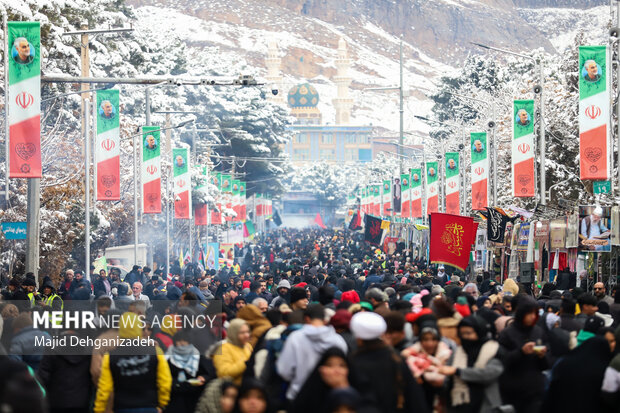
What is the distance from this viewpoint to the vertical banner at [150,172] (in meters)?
34.3

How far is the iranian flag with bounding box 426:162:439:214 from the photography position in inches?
1784

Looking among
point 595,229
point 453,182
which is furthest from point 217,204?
point 595,229

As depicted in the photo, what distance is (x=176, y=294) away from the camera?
18.5m

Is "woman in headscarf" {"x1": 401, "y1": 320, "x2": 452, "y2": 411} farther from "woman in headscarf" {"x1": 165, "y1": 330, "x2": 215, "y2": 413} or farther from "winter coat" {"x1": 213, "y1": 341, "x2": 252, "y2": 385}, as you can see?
"woman in headscarf" {"x1": 165, "y1": 330, "x2": 215, "y2": 413}

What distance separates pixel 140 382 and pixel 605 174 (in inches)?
593

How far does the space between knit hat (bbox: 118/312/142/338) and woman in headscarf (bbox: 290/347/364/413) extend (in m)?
2.66

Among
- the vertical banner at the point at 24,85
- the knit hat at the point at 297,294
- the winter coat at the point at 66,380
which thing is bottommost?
the winter coat at the point at 66,380

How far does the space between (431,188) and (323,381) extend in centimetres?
3826

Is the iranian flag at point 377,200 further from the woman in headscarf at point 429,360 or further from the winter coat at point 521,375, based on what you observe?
the woman in headscarf at point 429,360

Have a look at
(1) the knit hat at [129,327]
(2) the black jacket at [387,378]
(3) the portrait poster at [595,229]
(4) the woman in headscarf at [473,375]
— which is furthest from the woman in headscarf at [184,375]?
(3) the portrait poster at [595,229]

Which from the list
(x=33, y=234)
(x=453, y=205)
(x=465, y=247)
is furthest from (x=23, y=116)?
(x=453, y=205)

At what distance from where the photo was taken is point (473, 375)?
31.2 feet

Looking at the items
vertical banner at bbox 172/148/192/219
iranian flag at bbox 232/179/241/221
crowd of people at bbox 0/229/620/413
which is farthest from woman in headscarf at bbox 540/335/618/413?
iranian flag at bbox 232/179/241/221

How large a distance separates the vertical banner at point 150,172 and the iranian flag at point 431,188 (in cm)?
1366
